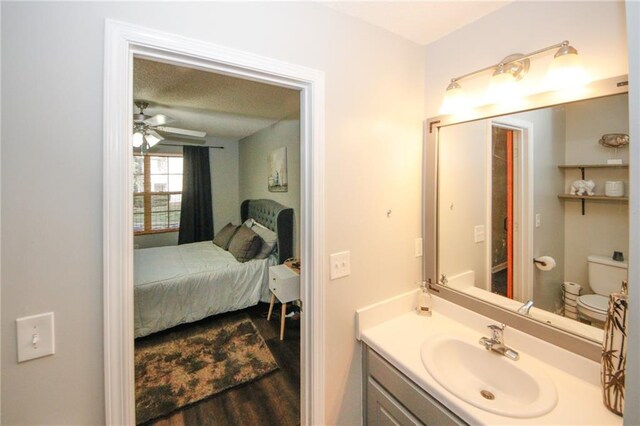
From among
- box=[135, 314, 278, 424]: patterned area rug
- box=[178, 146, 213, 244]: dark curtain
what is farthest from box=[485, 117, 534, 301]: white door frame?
box=[178, 146, 213, 244]: dark curtain

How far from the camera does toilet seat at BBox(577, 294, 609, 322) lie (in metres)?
1.00

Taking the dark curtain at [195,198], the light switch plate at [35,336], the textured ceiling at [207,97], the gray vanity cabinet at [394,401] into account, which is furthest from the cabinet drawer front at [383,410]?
the dark curtain at [195,198]

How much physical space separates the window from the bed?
1076 millimetres

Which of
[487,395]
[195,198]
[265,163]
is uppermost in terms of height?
[265,163]

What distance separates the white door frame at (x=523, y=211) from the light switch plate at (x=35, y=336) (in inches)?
69.4

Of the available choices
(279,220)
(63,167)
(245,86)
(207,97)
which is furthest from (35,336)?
(279,220)

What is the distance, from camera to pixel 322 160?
3.92 ft

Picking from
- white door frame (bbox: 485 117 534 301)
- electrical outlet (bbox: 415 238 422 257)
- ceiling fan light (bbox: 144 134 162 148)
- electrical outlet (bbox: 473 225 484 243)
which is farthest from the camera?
ceiling fan light (bbox: 144 134 162 148)

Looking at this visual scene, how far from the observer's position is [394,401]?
3.85 feet

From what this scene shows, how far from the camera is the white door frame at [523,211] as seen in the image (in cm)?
121

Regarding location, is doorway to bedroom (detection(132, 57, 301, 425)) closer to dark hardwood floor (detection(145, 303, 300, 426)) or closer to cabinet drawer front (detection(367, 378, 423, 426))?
dark hardwood floor (detection(145, 303, 300, 426))

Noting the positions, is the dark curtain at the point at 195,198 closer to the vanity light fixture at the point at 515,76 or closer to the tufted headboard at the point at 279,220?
the tufted headboard at the point at 279,220

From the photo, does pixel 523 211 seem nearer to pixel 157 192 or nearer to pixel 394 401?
pixel 394 401

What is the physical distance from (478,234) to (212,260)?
2.84 meters
